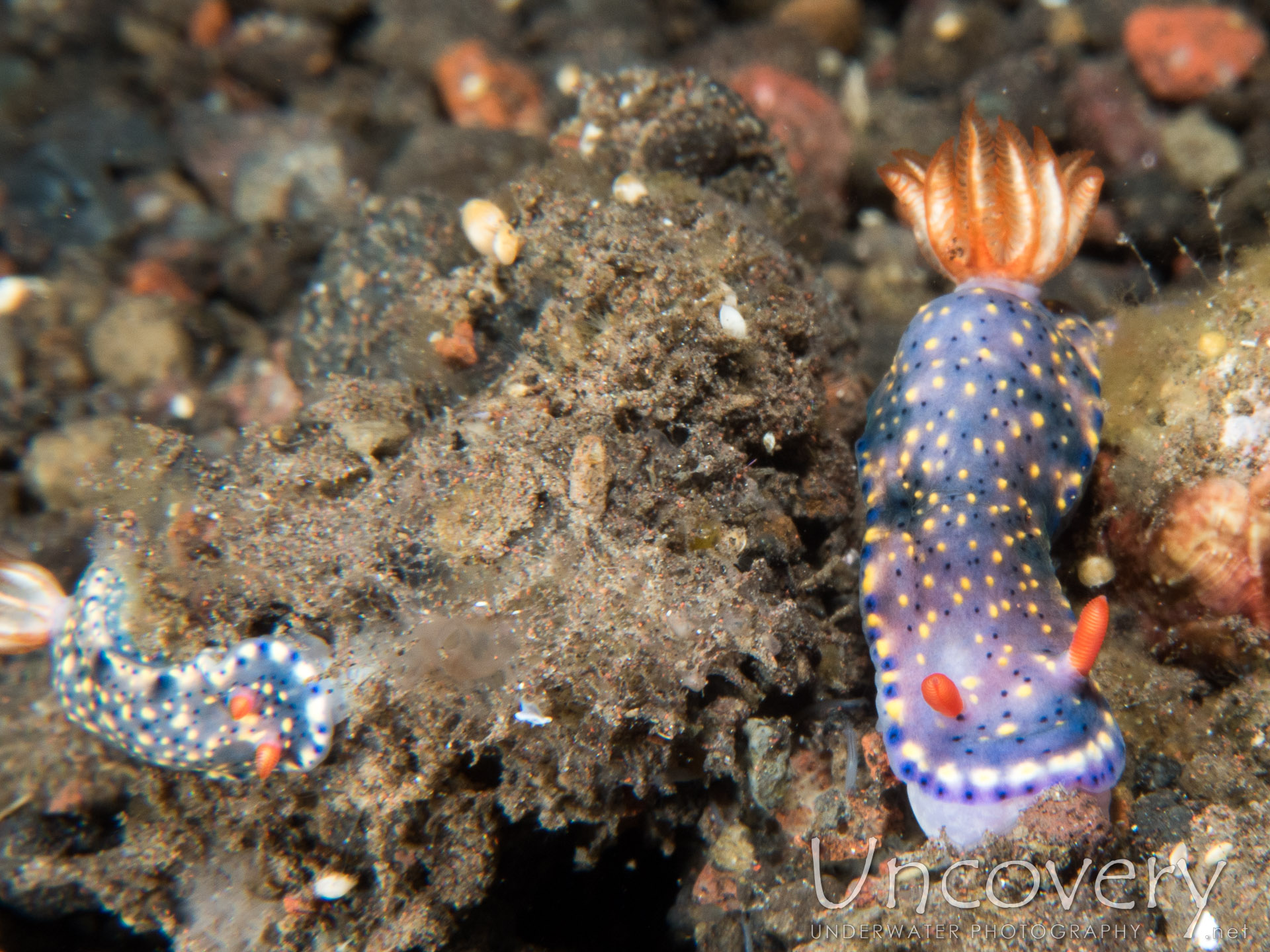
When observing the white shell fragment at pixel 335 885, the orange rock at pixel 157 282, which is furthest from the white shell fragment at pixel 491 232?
the orange rock at pixel 157 282

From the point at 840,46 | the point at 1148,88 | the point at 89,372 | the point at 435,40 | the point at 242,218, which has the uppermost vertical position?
the point at 1148,88

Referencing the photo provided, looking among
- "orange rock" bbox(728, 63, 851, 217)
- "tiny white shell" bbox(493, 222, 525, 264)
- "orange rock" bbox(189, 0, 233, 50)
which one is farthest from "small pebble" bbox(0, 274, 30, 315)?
"orange rock" bbox(728, 63, 851, 217)

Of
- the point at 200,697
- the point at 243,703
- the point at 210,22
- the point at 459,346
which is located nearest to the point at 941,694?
the point at 459,346

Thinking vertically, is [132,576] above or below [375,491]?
below

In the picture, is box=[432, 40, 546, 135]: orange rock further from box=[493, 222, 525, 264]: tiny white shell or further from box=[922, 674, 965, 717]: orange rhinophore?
box=[922, 674, 965, 717]: orange rhinophore

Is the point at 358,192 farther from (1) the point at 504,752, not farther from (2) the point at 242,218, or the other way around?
(1) the point at 504,752

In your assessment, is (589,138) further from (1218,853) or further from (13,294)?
(13,294)

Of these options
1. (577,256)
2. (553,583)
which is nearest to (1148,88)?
(577,256)
